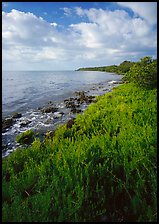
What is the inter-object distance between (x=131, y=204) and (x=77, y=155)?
2211mm

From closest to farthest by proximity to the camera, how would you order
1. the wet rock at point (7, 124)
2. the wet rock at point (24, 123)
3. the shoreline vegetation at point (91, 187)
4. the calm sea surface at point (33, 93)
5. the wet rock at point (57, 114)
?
1. the shoreline vegetation at point (91, 187)
2. the wet rock at point (7, 124)
3. the wet rock at point (24, 123)
4. the wet rock at point (57, 114)
5. the calm sea surface at point (33, 93)

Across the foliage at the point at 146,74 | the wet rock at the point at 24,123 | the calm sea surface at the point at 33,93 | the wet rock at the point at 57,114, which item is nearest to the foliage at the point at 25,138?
the wet rock at the point at 24,123

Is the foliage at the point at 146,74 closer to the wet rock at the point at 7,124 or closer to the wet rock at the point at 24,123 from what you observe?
the wet rock at the point at 24,123

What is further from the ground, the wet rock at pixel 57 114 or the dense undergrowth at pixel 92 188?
the wet rock at pixel 57 114

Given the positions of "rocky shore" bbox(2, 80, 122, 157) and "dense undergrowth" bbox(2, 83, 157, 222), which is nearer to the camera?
"dense undergrowth" bbox(2, 83, 157, 222)

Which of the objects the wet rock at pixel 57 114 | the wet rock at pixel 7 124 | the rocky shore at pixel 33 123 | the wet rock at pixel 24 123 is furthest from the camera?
the wet rock at pixel 57 114

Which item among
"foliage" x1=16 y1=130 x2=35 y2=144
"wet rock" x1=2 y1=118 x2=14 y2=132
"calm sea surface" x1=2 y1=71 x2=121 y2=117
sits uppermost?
"calm sea surface" x1=2 y1=71 x2=121 y2=117

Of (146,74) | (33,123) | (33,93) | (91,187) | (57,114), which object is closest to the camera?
(91,187)

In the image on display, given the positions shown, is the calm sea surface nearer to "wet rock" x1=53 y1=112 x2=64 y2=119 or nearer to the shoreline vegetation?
"wet rock" x1=53 y1=112 x2=64 y2=119

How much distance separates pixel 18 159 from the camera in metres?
7.39

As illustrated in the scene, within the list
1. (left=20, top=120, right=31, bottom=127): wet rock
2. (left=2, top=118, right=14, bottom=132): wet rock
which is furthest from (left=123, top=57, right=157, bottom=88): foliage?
(left=2, top=118, right=14, bottom=132): wet rock

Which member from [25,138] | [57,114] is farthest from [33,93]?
[25,138]

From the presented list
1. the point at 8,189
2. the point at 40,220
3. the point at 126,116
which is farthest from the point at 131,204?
the point at 126,116

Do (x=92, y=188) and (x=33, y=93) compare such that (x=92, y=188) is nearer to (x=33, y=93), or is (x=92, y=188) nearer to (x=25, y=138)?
(x=25, y=138)
